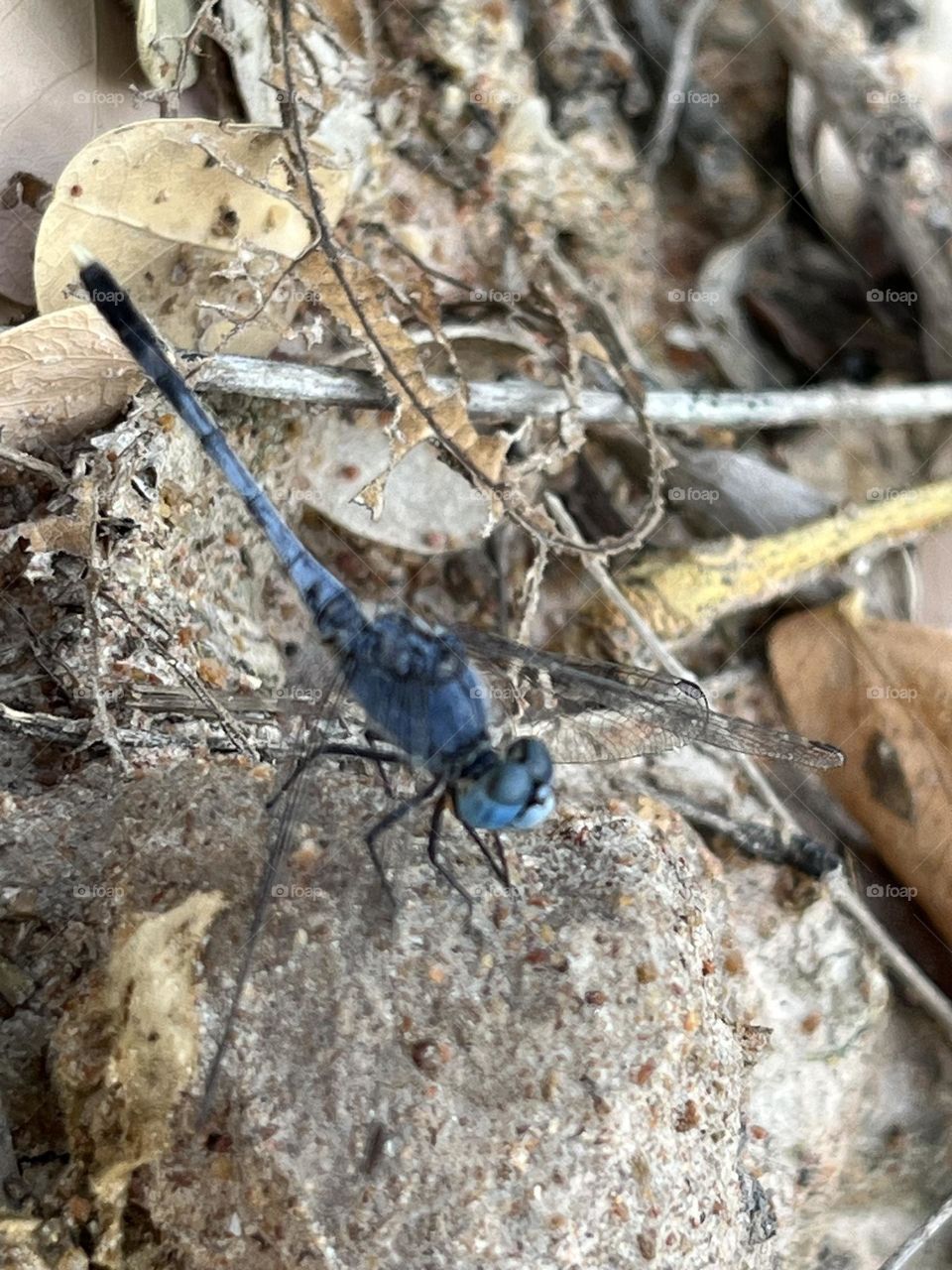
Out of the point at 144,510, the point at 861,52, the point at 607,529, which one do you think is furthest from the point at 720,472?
the point at 144,510

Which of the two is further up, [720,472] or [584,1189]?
[584,1189]

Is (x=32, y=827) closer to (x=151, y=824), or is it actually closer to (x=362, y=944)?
(x=151, y=824)

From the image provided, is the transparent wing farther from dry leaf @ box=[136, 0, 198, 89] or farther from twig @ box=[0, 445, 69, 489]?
dry leaf @ box=[136, 0, 198, 89]

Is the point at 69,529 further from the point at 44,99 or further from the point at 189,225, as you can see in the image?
the point at 44,99

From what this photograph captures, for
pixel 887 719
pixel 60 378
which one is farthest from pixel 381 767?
pixel 887 719

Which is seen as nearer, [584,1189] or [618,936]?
[584,1189]
